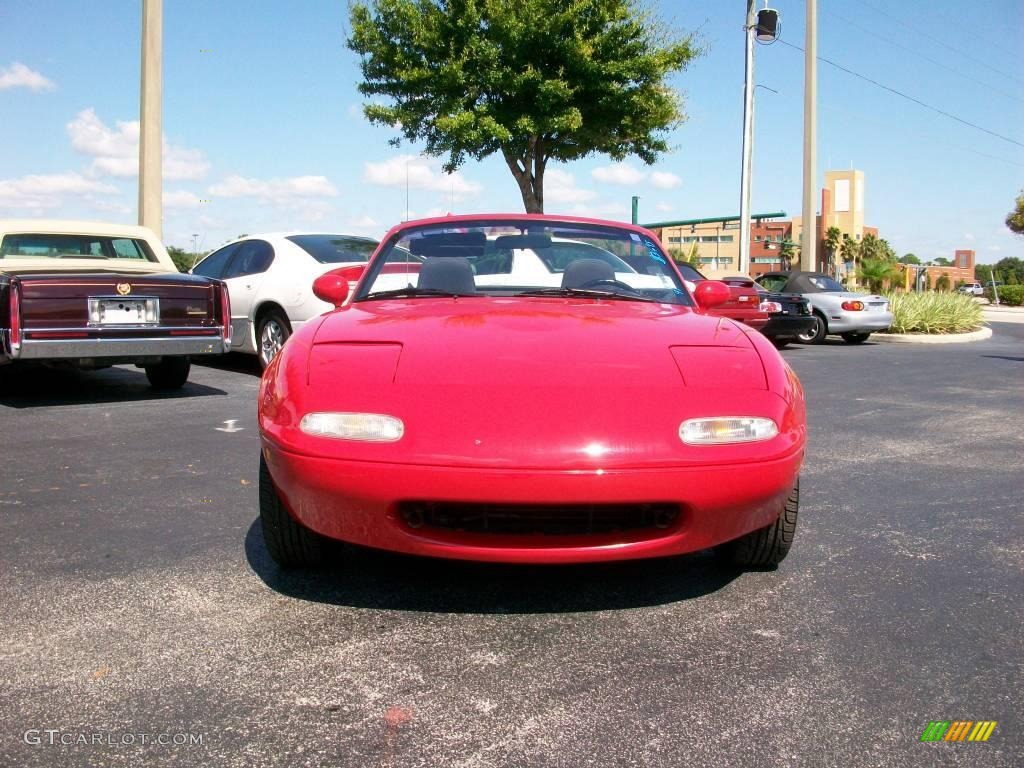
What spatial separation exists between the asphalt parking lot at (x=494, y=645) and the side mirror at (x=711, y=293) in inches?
38.5

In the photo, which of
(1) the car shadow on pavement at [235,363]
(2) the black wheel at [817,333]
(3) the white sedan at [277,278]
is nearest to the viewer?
(3) the white sedan at [277,278]

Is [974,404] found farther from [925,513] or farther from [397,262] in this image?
[397,262]

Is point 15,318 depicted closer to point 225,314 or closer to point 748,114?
point 225,314

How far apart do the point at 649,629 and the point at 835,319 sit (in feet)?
47.8

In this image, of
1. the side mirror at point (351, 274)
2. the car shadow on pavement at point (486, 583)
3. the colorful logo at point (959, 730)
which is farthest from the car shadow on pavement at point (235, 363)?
the colorful logo at point (959, 730)

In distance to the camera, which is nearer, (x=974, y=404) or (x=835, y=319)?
(x=974, y=404)

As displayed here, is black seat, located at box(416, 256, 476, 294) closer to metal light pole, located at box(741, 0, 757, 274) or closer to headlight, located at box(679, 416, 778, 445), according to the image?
headlight, located at box(679, 416, 778, 445)

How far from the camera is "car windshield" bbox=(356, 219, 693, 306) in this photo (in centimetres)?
381

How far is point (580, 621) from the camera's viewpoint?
2.67 metres

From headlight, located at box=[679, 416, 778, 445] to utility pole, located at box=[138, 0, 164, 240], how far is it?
11253 mm

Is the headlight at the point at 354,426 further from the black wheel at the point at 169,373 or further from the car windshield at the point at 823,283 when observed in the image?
the car windshield at the point at 823,283

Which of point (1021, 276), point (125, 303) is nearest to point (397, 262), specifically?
point (125, 303)

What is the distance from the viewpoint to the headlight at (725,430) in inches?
101

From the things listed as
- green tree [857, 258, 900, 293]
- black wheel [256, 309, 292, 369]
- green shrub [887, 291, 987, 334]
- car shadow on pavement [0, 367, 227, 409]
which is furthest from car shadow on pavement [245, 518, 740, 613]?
green tree [857, 258, 900, 293]
